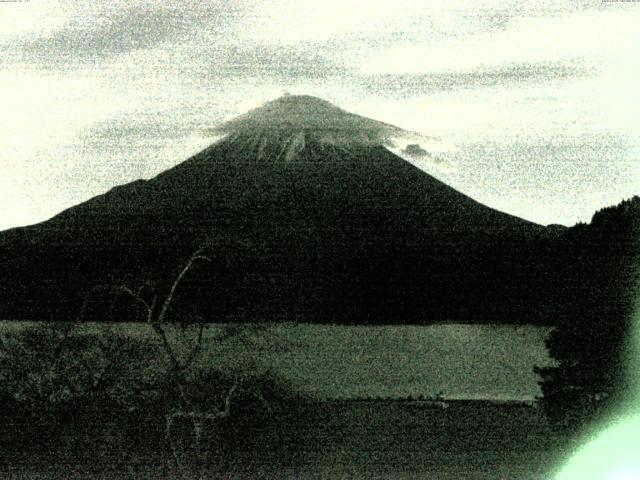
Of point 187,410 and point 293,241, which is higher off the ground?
point 293,241

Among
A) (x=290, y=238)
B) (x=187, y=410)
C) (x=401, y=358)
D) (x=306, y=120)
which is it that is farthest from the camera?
(x=306, y=120)

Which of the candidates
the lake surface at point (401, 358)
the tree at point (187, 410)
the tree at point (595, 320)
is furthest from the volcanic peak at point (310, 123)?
the tree at point (595, 320)

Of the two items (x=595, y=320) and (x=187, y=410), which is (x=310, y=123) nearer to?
(x=187, y=410)

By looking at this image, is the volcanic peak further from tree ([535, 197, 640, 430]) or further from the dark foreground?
tree ([535, 197, 640, 430])

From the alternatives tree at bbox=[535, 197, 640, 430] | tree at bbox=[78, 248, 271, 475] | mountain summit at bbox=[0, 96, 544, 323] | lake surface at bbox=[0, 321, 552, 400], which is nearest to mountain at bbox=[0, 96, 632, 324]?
mountain summit at bbox=[0, 96, 544, 323]

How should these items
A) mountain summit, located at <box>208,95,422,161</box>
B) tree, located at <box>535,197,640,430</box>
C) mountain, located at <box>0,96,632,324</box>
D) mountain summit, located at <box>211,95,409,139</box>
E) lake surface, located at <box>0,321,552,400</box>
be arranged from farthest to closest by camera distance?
mountain summit, located at <box>211,95,409,139</box>, mountain summit, located at <box>208,95,422,161</box>, mountain, located at <box>0,96,632,324</box>, lake surface, located at <box>0,321,552,400</box>, tree, located at <box>535,197,640,430</box>

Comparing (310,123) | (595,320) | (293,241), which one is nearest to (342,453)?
(595,320)
